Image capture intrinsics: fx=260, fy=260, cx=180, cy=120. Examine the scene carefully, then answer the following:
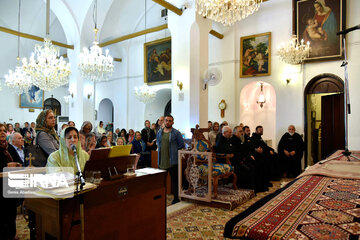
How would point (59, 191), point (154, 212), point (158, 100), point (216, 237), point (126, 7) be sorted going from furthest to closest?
point (158, 100) → point (126, 7) → point (216, 237) → point (154, 212) → point (59, 191)

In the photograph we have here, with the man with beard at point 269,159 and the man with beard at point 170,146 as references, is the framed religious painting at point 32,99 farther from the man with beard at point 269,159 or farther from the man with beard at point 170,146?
the man with beard at point 269,159

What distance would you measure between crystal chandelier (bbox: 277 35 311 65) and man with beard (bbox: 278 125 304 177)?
212 centimetres

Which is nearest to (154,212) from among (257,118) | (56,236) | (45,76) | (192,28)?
(56,236)

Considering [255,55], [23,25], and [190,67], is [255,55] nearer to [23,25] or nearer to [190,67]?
[190,67]

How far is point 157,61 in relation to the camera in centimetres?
1199

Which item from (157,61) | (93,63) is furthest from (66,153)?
(157,61)

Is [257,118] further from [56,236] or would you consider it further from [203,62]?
[56,236]

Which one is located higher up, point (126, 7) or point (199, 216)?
point (126, 7)

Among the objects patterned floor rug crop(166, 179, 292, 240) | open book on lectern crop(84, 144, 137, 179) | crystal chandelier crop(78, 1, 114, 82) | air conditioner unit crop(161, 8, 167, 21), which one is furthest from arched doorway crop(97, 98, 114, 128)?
open book on lectern crop(84, 144, 137, 179)

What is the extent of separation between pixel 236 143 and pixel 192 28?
4.24 metres

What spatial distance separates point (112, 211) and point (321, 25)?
8736 millimetres

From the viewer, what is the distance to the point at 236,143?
5.78 meters

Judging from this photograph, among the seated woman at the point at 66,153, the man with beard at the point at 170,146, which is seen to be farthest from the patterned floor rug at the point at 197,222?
the seated woman at the point at 66,153

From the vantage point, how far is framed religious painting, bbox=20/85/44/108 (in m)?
14.5
